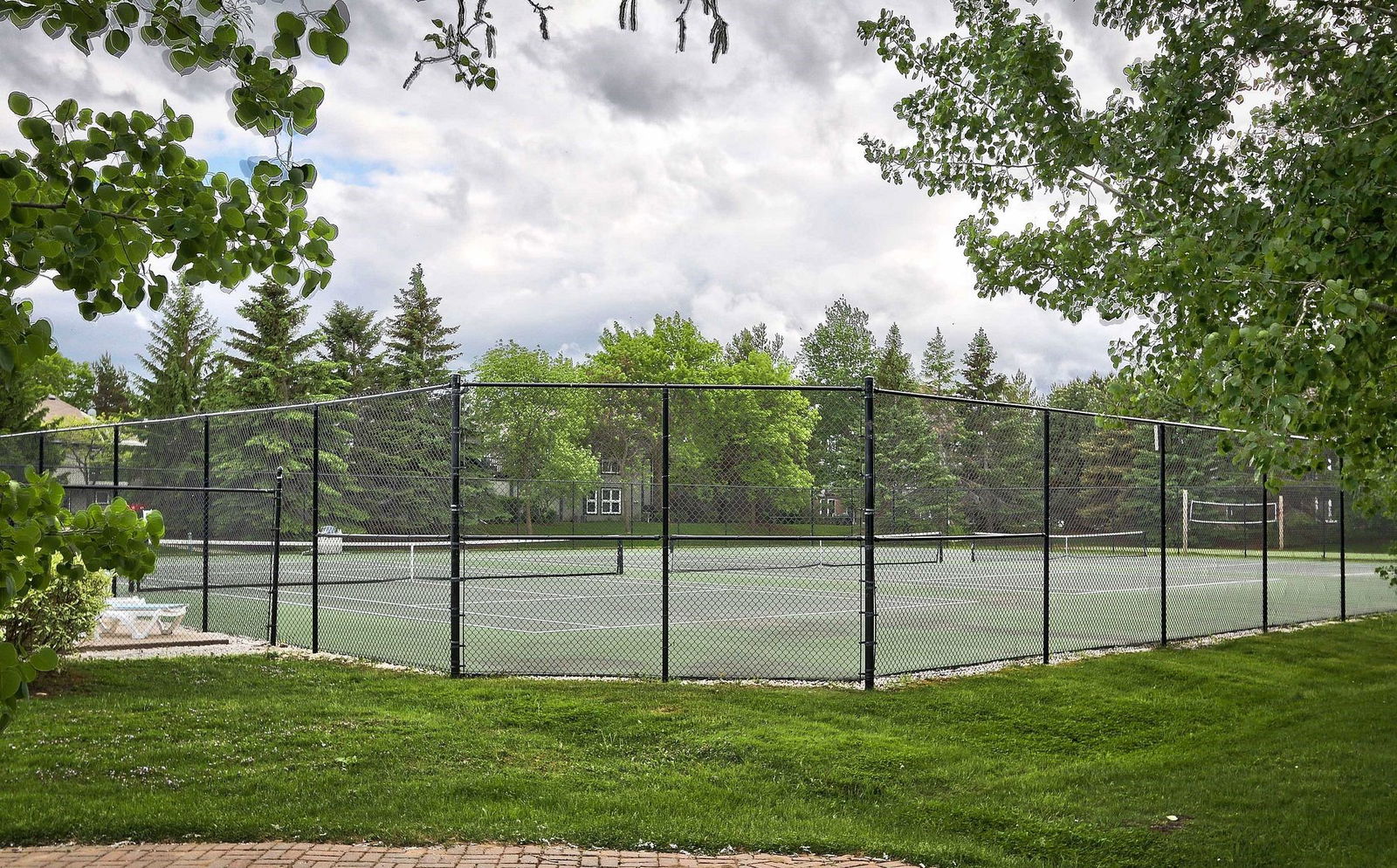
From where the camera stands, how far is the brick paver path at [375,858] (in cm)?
509

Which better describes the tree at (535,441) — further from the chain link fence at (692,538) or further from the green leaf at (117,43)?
the green leaf at (117,43)

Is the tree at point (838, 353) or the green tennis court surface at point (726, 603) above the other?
the tree at point (838, 353)

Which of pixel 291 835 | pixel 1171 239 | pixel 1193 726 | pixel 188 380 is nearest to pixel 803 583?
pixel 1193 726

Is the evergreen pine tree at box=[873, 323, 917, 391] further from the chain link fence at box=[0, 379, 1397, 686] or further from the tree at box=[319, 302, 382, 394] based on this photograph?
the chain link fence at box=[0, 379, 1397, 686]

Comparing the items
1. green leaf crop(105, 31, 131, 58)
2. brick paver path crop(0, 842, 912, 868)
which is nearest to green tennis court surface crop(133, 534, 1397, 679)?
brick paver path crop(0, 842, 912, 868)

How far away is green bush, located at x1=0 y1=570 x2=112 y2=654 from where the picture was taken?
927cm

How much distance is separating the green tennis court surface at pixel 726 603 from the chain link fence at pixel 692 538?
0.09m

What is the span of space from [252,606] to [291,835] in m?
9.81

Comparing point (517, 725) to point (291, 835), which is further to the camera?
point (517, 725)

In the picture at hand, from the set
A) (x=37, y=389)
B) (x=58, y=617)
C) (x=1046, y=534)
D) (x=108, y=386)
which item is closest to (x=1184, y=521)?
(x=1046, y=534)

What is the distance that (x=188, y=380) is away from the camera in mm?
40219

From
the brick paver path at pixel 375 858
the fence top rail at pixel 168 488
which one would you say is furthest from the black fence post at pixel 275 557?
the brick paver path at pixel 375 858

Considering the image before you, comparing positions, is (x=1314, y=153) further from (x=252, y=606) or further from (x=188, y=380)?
(x=188, y=380)

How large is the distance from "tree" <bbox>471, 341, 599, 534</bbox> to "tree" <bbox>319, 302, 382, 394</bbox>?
30196mm
